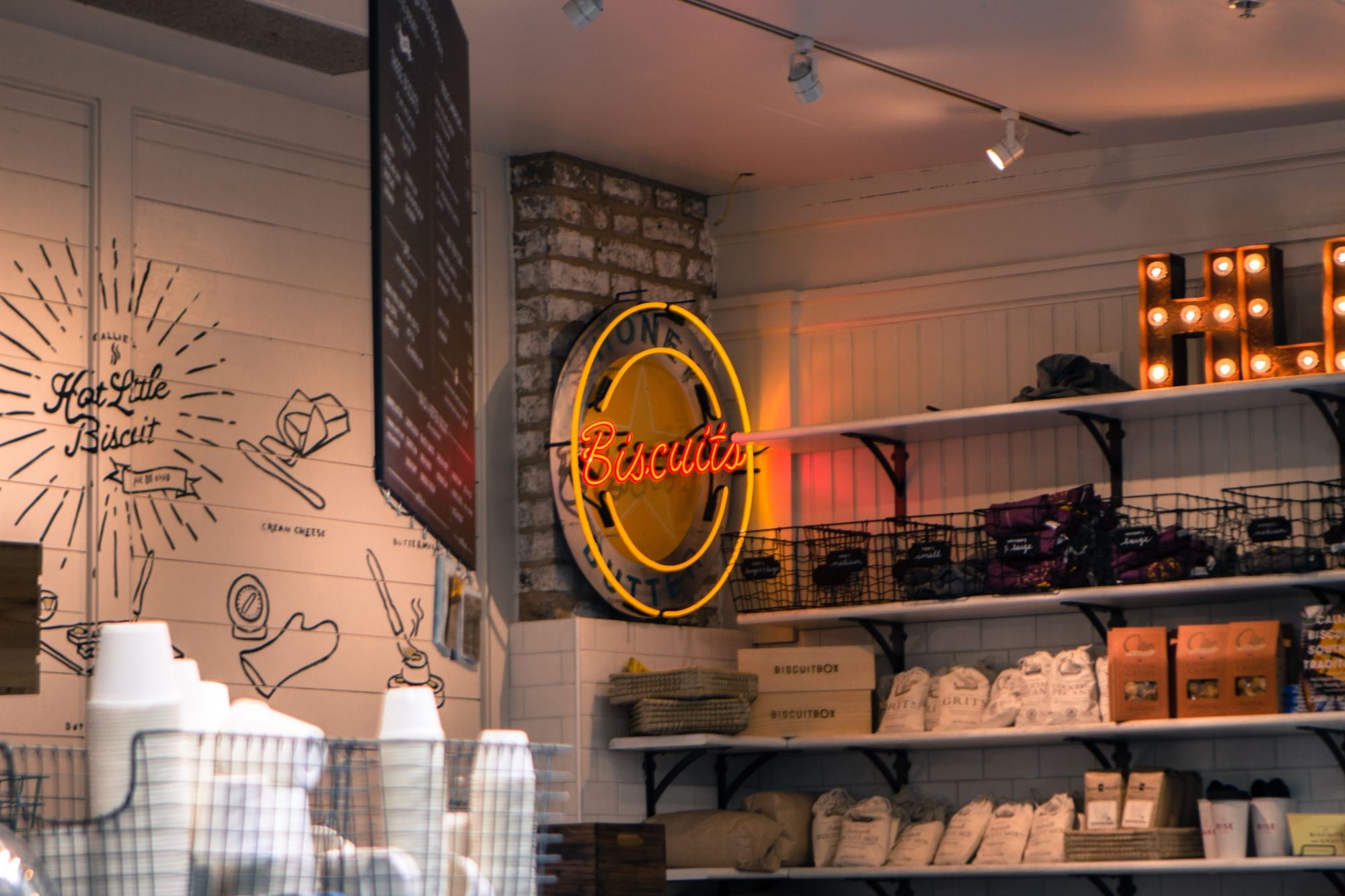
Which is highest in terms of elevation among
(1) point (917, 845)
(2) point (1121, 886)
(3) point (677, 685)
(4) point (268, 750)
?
(4) point (268, 750)

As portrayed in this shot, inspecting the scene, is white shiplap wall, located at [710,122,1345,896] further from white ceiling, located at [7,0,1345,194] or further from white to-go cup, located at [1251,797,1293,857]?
white to-go cup, located at [1251,797,1293,857]

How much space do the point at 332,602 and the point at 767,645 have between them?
1765 millimetres

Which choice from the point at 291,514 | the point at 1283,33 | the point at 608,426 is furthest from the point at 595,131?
the point at 1283,33

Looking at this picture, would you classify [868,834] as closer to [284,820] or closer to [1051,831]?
[1051,831]

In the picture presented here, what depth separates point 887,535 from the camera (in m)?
5.99

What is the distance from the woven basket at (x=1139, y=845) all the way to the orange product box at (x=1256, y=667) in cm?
40

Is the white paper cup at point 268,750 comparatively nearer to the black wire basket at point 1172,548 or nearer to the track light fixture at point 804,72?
the track light fixture at point 804,72

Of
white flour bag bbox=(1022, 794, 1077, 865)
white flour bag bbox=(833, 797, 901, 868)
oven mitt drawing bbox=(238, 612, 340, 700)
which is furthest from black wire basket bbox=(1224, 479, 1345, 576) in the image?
oven mitt drawing bbox=(238, 612, 340, 700)

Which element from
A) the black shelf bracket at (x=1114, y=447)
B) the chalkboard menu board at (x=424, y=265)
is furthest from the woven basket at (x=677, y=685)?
the chalkboard menu board at (x=424, y=265)

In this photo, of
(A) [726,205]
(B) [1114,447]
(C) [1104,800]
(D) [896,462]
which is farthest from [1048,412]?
(A) [726,205]

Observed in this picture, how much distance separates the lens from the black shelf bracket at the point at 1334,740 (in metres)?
5.27

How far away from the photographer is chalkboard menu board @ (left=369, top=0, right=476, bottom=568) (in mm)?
2627

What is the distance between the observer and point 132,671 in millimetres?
1646

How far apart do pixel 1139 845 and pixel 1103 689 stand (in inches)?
19.8
